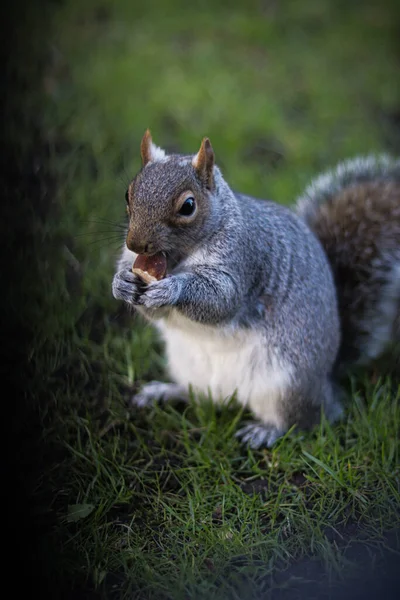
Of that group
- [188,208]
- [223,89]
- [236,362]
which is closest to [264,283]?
[236,362]

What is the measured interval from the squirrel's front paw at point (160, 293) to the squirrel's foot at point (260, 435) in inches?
23.3

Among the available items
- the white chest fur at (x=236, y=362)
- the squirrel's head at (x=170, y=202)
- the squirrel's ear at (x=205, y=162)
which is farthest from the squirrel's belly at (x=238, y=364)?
the squirrel's ear at (x=205, y=162)

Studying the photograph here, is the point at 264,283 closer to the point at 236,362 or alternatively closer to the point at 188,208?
the point at 236,362

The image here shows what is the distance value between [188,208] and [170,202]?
73 millimetres

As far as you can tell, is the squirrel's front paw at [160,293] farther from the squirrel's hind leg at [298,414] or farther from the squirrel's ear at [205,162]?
the squirrel's hind leg at [298,414]

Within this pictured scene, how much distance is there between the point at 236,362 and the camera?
1.92m

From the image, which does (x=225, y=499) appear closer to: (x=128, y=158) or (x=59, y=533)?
(x=59, y=533)

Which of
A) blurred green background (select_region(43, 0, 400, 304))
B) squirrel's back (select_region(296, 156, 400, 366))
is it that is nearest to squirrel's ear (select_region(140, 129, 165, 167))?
squirrel's back (select_region(296, 156, 400, 366))

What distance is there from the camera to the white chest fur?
1.90 meters

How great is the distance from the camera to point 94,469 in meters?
1.85

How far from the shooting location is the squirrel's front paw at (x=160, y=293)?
1.68 metres

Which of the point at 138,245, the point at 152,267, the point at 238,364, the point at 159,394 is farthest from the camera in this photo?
the point at 159,394

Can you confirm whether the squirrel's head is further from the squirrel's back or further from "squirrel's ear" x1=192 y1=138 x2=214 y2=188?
the squirrel's back

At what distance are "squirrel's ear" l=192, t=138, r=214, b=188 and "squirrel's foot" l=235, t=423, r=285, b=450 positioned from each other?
2.63 feet
